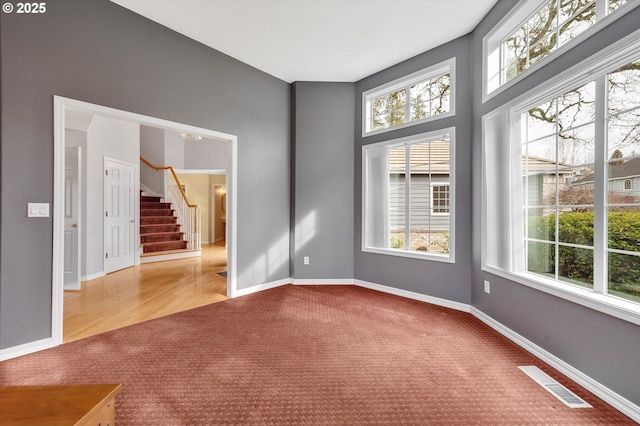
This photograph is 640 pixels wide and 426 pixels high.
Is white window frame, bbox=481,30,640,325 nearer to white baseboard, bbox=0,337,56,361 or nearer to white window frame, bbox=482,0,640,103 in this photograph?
white window frame, bbox=482,0,640,103

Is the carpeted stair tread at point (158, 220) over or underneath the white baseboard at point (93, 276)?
over

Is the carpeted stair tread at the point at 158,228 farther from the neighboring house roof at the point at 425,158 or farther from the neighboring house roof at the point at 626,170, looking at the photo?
the neighboring house roof at the point at 626,170

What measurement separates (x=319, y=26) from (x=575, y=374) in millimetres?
3908

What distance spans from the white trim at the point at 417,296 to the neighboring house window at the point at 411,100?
7.64 ft

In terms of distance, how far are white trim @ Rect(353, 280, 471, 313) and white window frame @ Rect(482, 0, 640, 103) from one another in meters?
2.39

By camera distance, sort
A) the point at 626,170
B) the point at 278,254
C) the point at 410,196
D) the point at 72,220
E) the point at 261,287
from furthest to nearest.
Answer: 1. the point at 278,254
2. the point at 72,220
3. the point at 261,287
4. the point at 410,196
5. the point at 626,170

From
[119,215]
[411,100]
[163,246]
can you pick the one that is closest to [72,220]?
[119,215]

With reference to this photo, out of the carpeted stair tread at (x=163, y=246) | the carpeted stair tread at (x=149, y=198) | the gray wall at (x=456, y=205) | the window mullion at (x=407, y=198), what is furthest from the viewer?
the carpeted stair tread at (x=149, y=198)

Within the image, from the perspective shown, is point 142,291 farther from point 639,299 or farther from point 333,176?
point 639,299

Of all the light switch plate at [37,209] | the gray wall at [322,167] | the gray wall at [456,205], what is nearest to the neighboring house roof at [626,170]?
the gray wall at [456,205]

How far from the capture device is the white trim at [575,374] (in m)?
1.78

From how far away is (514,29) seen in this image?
9.71 ft

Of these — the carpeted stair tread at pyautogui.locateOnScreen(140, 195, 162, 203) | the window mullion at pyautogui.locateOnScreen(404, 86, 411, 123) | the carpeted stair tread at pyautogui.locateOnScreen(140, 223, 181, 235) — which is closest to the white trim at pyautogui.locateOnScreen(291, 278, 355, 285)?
the window mullion at pyautogui.locateOnScreen(404, 86, 411, 123)

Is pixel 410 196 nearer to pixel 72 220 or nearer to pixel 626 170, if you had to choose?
pixel 626 170
